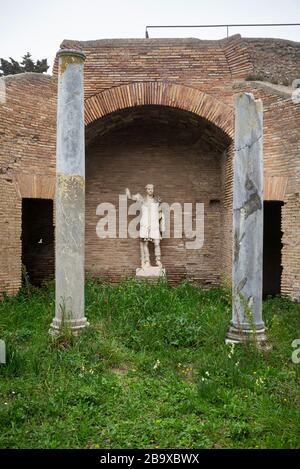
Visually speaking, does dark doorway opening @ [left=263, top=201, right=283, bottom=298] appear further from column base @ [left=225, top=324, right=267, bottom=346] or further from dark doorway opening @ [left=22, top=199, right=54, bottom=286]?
dark doorway opening @ [left=22, top=199, right=54, bottom=286]

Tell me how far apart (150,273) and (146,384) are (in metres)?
5.13

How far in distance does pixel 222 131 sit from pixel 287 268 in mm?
3287

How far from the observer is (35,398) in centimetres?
396

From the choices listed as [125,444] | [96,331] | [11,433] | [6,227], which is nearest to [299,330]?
[96,331]

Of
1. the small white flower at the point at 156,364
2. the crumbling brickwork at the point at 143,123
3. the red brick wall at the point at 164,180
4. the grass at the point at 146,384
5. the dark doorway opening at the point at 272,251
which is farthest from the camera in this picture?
the dark doorway opening at the point at 272,251

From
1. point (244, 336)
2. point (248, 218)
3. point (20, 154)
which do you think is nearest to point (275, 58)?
point (248, 218)

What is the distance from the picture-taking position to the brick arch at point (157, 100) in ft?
27.8

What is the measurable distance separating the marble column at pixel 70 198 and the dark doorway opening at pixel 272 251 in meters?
6.44

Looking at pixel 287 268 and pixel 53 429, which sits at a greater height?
pixel 287 268

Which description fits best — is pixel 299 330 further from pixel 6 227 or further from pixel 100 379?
pixel 6 227

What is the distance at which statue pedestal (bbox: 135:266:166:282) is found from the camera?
939 cm

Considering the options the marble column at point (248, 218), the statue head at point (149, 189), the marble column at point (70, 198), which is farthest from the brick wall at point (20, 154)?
the marble column at point (248, 218)

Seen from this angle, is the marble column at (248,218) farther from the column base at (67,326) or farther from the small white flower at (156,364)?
the column base at (67,326)

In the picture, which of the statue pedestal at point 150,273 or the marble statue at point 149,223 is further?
the marble statue at point 149,223
